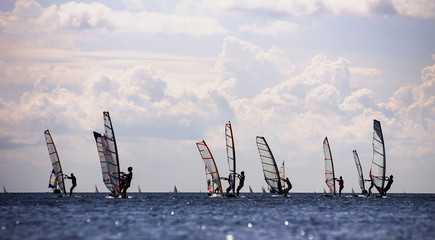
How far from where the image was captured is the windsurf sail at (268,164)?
254 feet

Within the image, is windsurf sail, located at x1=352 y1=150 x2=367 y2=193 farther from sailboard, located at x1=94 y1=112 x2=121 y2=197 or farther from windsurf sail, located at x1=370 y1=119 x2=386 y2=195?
sailboard, located at x1=94 y1=112 x2=121 y2=197

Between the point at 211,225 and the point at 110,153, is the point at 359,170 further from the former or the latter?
the point at 211,225

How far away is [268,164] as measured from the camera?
7819 centimetres

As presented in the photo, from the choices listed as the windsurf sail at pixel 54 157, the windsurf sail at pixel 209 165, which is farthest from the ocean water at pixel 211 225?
the windsurf sail at pixel 54 157

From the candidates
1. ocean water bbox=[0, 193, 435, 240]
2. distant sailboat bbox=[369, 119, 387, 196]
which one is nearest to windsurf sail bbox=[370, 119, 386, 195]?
distant sailboat bbox=[369, 119, 387, 196]

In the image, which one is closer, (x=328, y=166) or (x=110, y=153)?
(x=110, y=153)

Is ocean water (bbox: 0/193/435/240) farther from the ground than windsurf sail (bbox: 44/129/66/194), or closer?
closer

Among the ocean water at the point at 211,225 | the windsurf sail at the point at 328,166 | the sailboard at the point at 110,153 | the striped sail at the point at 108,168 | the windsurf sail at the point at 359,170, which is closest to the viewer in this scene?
the ocean water at the point at 211,225

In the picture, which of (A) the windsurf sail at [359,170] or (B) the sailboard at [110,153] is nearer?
(B) the sailboard at [110,153]

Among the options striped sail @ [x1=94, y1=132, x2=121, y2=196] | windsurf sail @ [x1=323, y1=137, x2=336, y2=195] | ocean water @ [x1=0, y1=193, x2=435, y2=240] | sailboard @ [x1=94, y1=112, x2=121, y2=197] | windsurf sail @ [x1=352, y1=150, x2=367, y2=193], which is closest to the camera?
ocean water @ [x1=0, y1=193, x2=435, y2=240]

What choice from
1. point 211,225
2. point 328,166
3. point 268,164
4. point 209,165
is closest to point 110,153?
point 209,165

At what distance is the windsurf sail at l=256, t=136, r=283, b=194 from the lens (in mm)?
77500

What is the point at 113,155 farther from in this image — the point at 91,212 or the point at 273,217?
the point at 273,217

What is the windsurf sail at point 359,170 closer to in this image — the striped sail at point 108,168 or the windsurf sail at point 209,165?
the windsurf sail at point 209,165
